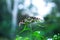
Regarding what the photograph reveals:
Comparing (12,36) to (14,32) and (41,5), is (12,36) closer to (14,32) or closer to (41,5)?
(14,32)

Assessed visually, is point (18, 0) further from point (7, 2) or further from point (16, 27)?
point (16, 27)

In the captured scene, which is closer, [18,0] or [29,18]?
[29,18]

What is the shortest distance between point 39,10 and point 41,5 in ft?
0.15

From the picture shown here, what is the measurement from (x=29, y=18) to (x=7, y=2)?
303 mm

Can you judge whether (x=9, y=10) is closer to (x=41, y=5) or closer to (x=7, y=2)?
(x=7, y=2)

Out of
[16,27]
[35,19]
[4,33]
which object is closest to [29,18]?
[35,19]

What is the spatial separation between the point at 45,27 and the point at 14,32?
266 millimetres

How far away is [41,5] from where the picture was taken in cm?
125

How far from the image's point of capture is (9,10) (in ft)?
4.29

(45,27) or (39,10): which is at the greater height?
(39,10)

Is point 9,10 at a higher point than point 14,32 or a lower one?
Answer: higher

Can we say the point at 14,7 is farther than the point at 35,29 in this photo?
Yes

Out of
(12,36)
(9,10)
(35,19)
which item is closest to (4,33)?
(12,36)

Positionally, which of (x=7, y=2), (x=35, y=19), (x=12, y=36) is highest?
(x=7, y=2)
